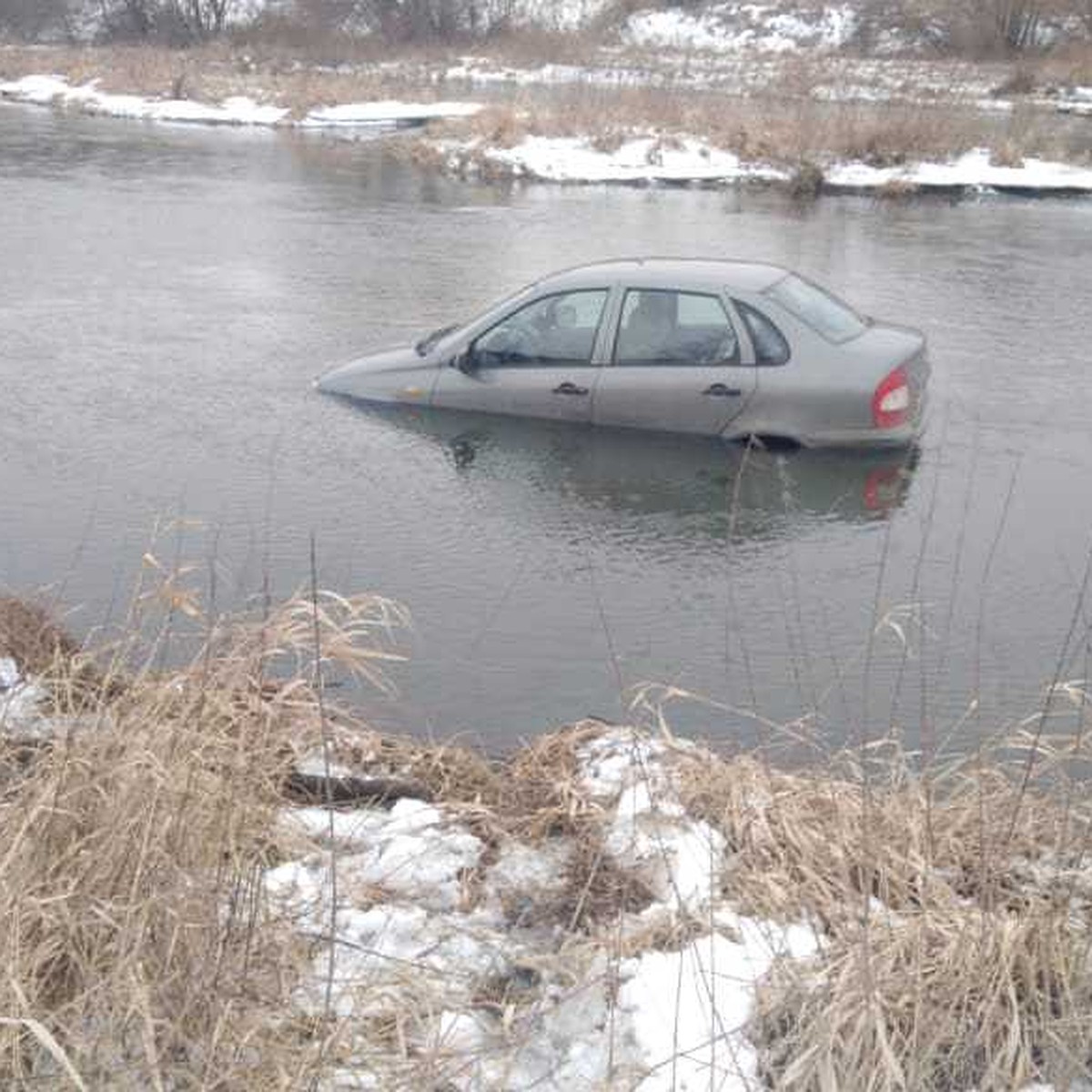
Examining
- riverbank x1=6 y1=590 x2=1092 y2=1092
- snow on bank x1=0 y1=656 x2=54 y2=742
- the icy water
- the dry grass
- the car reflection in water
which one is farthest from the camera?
the car reflection in water

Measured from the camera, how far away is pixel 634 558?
356 inches

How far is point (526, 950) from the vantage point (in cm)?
478

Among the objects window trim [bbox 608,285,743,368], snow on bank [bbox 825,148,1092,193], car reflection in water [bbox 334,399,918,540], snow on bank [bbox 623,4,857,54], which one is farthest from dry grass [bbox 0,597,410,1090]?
snow on bank [bbox 623,4,857,54]

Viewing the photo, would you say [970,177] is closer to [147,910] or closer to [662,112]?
[662,112]

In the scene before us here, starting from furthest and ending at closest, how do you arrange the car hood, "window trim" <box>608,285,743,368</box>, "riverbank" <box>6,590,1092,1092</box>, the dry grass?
1. the car hood
2. "window trim" <box>608,285,743,368</box>
3. "riverbank" <box>6,590,1092,1092</box>
4. the dry grass

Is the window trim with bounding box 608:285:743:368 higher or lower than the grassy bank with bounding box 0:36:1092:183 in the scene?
lower

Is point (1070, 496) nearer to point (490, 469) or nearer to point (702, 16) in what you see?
point (490, 469)

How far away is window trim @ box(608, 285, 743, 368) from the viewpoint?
1043 centimetres

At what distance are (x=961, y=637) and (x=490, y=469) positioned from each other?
4.08 metres

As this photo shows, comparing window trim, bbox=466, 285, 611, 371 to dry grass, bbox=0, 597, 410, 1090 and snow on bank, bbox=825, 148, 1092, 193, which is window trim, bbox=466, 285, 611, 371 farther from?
snow on bank, bbox=825, 148, 1092, 193

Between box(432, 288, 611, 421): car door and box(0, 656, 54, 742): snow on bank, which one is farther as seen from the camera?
box(432, 288, 611, 421): car door

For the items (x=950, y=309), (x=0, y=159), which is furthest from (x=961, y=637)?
(x=0, y=159)

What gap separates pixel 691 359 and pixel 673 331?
0.26m

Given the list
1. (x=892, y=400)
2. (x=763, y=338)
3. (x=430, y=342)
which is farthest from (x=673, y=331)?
(x=430, y=342)
